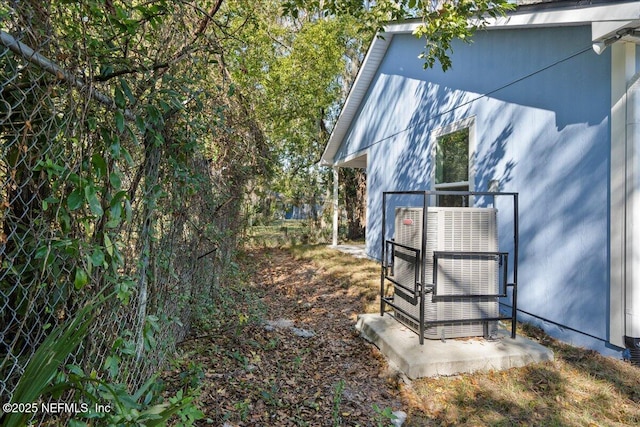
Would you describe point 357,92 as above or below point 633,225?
above

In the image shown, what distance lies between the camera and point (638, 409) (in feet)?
9.26

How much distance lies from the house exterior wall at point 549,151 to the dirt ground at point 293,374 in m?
2.12

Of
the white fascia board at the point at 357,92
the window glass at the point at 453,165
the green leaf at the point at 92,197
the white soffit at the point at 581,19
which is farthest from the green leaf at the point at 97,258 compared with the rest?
the white fascia board at the point at 357,92

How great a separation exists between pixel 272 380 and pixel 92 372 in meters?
1.84

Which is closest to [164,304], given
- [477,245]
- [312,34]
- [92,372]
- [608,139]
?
[92,372]

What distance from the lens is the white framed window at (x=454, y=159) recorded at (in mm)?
5793

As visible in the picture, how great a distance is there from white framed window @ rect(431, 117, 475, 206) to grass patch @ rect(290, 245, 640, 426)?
113 inches

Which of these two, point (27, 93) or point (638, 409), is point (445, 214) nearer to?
point (638, 409)

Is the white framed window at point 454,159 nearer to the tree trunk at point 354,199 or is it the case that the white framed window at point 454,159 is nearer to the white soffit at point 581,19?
the white soffit at point 581,19

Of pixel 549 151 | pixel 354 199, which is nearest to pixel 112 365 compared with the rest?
pixel 549 151

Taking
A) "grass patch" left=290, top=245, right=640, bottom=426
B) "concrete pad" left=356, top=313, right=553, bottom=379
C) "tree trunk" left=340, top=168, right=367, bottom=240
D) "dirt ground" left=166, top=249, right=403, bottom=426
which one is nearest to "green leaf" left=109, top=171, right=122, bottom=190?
"dirt ground" left=166, top=249, right=403, bottom=426

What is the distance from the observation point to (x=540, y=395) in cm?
302

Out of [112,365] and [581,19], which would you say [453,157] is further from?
[112,365]

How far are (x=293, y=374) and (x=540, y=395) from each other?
2.07 meters
